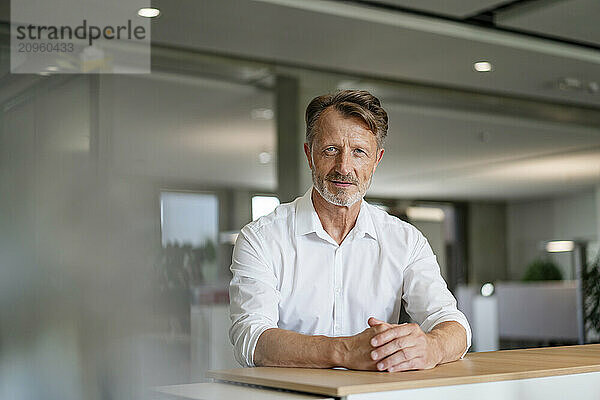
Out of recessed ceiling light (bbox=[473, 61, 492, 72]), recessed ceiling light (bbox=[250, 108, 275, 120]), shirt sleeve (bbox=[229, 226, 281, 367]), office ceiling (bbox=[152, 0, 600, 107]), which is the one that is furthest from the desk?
recessed ceiling light (bbox=[473, 61, 492, 72])

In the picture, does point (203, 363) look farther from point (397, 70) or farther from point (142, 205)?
point (397, 70)

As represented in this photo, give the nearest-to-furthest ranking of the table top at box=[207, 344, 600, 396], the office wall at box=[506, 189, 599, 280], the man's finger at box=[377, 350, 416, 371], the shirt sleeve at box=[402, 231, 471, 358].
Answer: the table top at box=[207, 344, 600, 396] < the man's finger at box=[377, 350, 416, 371] < the shirt sleeve at box=[402, 231, 471, 358] < the office wall at box=[506, 189, 599, 280]

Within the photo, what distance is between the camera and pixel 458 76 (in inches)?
202

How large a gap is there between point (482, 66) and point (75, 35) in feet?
8.10

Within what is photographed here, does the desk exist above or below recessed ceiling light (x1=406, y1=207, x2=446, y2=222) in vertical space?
below

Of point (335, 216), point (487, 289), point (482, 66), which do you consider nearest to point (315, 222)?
point (335, 216)

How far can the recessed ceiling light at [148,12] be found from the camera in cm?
402

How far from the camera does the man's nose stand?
1.89m

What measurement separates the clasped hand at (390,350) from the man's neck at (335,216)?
1.55 ft

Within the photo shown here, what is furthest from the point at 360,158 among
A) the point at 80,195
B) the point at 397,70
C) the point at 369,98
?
the point at 397,70

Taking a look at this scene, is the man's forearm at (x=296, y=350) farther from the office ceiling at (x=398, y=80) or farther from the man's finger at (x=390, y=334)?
the office ceiling at (x=398, y=80)

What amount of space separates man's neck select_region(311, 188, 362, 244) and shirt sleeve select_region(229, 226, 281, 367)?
0.59 ft

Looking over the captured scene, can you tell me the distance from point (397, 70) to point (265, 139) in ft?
3.16

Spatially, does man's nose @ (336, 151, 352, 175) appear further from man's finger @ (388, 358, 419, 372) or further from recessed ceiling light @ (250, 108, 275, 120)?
recessed ceiling light @ (250, 108, 275, 120)
